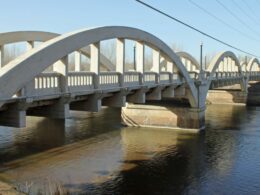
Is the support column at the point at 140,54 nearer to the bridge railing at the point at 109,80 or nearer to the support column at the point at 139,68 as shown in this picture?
the support column at the point at 139,68

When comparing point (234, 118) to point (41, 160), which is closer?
point (41, 160)

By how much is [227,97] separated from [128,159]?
4285 cm

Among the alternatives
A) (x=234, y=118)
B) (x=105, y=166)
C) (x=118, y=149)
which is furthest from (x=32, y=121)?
(x=234, y=118)

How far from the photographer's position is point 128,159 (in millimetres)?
24547

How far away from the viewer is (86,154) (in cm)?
2556

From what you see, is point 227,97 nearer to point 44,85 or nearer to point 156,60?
point 156,60

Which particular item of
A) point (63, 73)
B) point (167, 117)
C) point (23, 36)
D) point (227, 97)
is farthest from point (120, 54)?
point (227, 97)

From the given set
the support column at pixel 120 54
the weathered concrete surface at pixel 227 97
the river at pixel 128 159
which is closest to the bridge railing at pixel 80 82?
the support column at pixel 120 54

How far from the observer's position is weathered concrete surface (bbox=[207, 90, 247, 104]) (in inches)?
2498

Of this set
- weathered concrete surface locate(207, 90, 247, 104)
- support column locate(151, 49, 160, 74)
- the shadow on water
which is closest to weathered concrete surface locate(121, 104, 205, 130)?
the shadow on water

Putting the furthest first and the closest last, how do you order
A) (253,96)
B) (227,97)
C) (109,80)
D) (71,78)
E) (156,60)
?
(253,96)
(227,97)
(156,60)
(109,80)
(71,78)

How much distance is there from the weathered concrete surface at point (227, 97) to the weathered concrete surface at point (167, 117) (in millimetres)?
27795

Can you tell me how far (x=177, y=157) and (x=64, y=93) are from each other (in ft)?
38.7

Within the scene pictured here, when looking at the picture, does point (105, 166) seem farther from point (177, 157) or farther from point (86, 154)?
point (177, 157)
